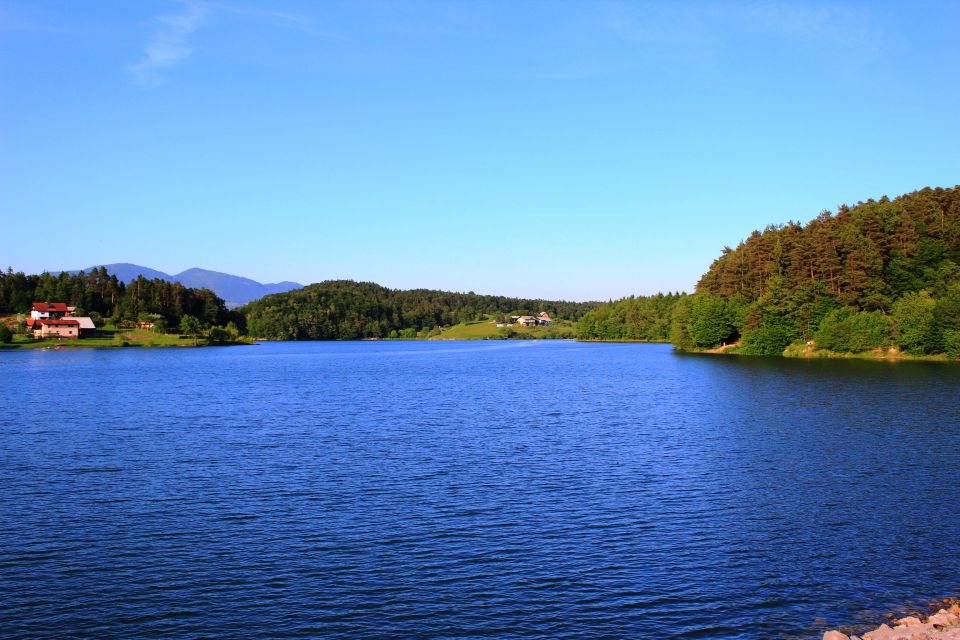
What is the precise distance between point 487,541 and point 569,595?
492cm

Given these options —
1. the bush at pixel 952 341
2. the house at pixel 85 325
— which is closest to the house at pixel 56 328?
the house at pixel 85 325

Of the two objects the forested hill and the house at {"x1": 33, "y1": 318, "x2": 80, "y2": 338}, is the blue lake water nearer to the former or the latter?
the forested hill

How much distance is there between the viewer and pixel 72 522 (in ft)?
83.5

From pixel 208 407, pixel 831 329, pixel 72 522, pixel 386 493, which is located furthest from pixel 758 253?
pixel 72 522

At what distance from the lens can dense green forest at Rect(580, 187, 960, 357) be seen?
111m

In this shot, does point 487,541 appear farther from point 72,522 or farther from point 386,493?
point 72,522

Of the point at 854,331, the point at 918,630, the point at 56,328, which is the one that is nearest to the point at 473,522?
the point at 918,630

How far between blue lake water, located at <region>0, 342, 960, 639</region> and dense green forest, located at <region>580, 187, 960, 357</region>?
65.0 meters

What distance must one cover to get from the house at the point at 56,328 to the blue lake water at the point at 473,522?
150113 millimetres

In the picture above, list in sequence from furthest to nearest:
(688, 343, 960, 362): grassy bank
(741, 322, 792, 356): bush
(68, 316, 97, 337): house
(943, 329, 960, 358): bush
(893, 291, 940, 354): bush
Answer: (68, 316, 97, 337): house < (741, 322, 792, 356): bush < (688, 343, 960, 362): grassy bank < (893, 291, 940, 354): bush < (943, 329, 960, 358): bush

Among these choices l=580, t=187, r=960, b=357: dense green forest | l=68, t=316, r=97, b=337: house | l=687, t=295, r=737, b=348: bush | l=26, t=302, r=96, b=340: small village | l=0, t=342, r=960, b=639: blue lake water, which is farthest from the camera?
l=68, t=316, r=97, b=337: house

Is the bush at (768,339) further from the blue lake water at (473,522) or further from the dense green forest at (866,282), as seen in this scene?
the blue lake water at (473,522)

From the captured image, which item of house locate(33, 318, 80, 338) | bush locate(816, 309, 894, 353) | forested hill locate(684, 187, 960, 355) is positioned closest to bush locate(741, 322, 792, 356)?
forested hill locate(684, 187, 960, 355)

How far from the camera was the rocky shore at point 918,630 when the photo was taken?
14.9 metres
